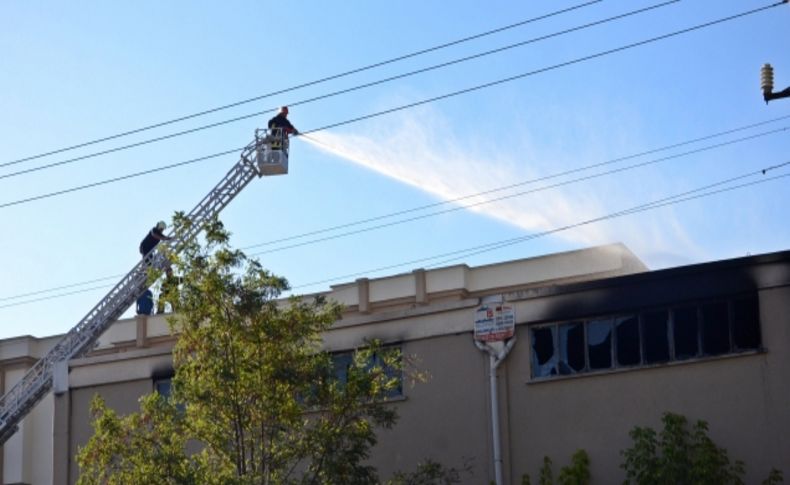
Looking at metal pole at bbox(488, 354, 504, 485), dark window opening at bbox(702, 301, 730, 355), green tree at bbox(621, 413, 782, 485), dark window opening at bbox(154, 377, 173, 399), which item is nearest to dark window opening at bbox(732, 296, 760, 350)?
dark window opening at bbox(702, 301, 730, 355)

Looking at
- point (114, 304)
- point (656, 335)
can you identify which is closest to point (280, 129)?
point (114, 304)

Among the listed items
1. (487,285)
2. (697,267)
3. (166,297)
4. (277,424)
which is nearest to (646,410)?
(697,267)

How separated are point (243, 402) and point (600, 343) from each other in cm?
664

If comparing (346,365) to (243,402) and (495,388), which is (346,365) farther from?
(243,402)

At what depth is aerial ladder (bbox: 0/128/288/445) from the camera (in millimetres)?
30750

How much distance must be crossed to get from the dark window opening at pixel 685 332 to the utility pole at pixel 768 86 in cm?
351

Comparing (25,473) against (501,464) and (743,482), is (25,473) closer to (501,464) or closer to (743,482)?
(501,464)

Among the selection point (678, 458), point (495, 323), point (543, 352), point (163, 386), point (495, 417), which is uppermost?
point (495, 323)

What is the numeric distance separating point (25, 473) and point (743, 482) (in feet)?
84.8

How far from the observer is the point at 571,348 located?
2403cm

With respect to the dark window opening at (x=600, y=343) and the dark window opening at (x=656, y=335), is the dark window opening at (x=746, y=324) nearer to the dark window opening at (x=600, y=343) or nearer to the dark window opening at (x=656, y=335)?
the dark window opening at (x=656, y=335)

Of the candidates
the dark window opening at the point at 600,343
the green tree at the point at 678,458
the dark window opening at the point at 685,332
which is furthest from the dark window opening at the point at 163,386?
the dark window opening at the point at 685,332

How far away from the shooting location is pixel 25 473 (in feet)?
138

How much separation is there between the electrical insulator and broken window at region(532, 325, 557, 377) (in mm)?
5148
